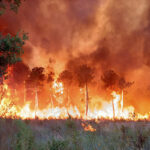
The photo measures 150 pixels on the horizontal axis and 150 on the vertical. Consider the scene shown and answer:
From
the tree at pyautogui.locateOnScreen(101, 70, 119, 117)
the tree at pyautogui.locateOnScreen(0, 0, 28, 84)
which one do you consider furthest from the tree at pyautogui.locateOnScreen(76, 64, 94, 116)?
the tree at pyautogui.locateOnScreen(0, 0, 28, 84)

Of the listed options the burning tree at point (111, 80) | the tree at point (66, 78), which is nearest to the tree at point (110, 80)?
the burning tree at point (111, 80)

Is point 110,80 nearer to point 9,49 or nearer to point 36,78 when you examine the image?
point 36,78

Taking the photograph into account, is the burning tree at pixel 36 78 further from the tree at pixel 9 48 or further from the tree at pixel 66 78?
the tree at pixel 9 48

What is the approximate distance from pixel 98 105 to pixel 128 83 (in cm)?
2582

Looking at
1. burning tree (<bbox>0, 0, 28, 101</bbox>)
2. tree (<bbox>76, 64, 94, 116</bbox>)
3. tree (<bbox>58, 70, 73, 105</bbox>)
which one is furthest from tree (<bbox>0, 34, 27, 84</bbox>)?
tree (<bbox>58, 70, 73, 105</bbox>)

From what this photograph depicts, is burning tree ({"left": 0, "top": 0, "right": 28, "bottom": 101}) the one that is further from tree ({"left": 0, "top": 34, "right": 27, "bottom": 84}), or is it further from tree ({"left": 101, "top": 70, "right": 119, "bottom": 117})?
tree ({"left": 101, "top": 70, "right": 119, "bottom": 117})

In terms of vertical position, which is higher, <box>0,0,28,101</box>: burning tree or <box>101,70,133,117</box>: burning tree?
<box>101,70,133,117</box>: burning tree

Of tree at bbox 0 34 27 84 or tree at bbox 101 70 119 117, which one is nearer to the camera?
tree at bbox 0 34 27 84

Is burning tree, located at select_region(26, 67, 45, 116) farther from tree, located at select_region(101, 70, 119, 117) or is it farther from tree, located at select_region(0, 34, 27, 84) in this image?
tree, located at select_region(0, 34, 27, 84)

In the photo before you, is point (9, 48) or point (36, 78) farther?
point (36, 78)

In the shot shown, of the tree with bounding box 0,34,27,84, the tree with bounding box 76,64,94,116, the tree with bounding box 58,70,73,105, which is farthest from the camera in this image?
the tree with bounding box 58,70,73,105

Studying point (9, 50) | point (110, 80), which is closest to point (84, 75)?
point (110, 80)

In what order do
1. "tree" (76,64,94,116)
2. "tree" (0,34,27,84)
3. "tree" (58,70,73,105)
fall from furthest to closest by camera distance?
"tree" (58,70,73,105) < "tree" (76,64,94,116) < "tree" (0,34,27,84)

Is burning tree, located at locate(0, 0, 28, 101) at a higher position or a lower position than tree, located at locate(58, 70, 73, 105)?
lower
